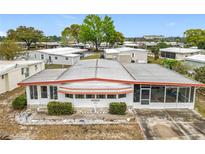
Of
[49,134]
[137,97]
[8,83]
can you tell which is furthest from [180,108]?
[8,83]

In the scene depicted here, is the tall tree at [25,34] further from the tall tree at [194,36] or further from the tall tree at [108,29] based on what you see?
the tall tree at [194,36]

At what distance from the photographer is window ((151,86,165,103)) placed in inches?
645

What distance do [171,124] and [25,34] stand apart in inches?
2337

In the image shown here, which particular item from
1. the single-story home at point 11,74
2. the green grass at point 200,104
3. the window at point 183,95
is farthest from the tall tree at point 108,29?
the window at point 183,95

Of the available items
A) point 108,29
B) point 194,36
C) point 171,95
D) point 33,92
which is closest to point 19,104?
point 33,92

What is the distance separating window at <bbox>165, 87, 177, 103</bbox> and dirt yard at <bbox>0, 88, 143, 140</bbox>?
14.1 feet

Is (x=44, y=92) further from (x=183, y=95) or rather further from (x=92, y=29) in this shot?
(x=92, y=29)

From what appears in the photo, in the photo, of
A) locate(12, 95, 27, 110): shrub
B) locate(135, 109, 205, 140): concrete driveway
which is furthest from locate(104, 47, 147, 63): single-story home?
locate(12, 95, 27, 110): shrub

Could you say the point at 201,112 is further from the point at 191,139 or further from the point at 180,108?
the point at 191,139

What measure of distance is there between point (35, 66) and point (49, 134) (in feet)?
54.2

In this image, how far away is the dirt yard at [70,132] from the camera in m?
11.9

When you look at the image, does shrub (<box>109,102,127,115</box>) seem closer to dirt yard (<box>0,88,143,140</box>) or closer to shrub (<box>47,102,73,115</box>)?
dirt yard (<box>0,88,143,140</box>)

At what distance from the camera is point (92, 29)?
63281 millimetres

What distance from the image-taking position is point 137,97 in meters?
16.4
